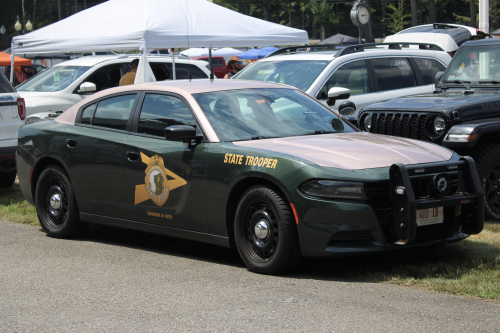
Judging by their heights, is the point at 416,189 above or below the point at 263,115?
below

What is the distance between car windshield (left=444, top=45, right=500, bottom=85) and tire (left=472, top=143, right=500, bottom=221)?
1382 mm

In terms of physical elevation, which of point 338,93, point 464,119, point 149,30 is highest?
point 149,30

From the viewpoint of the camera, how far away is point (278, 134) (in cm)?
609

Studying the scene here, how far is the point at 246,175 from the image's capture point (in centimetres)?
551

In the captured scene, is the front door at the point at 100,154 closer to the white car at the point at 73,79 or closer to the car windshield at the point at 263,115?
the car windshield at the point at 263,115

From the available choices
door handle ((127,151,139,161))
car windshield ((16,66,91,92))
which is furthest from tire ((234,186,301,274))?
car windshield ((16,66,91,92))

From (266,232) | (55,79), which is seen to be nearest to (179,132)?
(266,232)

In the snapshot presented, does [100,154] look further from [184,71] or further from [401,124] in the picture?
[184,71]

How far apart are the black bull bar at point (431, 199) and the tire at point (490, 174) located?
182 centimetres

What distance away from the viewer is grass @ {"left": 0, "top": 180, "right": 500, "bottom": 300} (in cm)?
495

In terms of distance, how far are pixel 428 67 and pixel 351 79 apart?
170cm

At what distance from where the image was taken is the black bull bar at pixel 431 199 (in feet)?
16.7

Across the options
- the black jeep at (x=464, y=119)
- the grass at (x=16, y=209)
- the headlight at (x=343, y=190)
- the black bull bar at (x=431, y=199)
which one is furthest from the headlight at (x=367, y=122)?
the grass at (x=16, y=209)

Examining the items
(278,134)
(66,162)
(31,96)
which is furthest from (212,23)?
(278,134)
